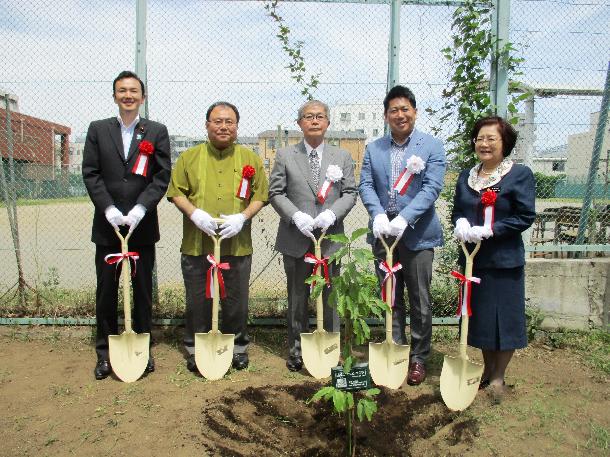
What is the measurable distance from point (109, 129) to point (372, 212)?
199 centimetres

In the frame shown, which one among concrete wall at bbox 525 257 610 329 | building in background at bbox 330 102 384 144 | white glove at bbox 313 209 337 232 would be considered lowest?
concrete wall at bbox 525 257 610 329

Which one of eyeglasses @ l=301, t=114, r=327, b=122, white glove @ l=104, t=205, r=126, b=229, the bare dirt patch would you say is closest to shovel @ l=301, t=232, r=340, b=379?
the bare dirt patch

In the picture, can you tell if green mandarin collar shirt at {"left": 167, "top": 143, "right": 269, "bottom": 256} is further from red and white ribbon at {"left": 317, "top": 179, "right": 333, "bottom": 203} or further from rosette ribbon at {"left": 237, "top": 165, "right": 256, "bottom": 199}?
red and white ribbon at {"left": 317, "top": 179, "right": 333, "bottom": 203}

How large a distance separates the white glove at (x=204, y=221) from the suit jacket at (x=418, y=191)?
1.09m

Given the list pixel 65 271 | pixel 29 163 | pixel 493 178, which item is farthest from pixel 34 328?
pixel 493 178

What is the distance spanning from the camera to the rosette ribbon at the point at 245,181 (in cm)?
363

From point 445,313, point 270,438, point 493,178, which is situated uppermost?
point 493,178

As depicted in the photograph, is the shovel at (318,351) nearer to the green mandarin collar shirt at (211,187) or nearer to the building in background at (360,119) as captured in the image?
the green mandarin collar shirt at (211,187)

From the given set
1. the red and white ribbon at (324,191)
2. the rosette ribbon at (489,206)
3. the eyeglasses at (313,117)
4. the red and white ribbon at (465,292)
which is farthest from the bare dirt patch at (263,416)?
the eyeglasses at (313,117)

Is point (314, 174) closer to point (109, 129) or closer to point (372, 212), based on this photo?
point (372, 212)

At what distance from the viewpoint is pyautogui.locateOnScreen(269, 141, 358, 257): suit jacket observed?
12.0 ft

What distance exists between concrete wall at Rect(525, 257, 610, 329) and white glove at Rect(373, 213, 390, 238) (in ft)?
6.25

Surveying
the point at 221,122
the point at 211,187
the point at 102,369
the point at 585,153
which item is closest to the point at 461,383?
the point at 211,187

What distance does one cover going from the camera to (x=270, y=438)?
279 cm
